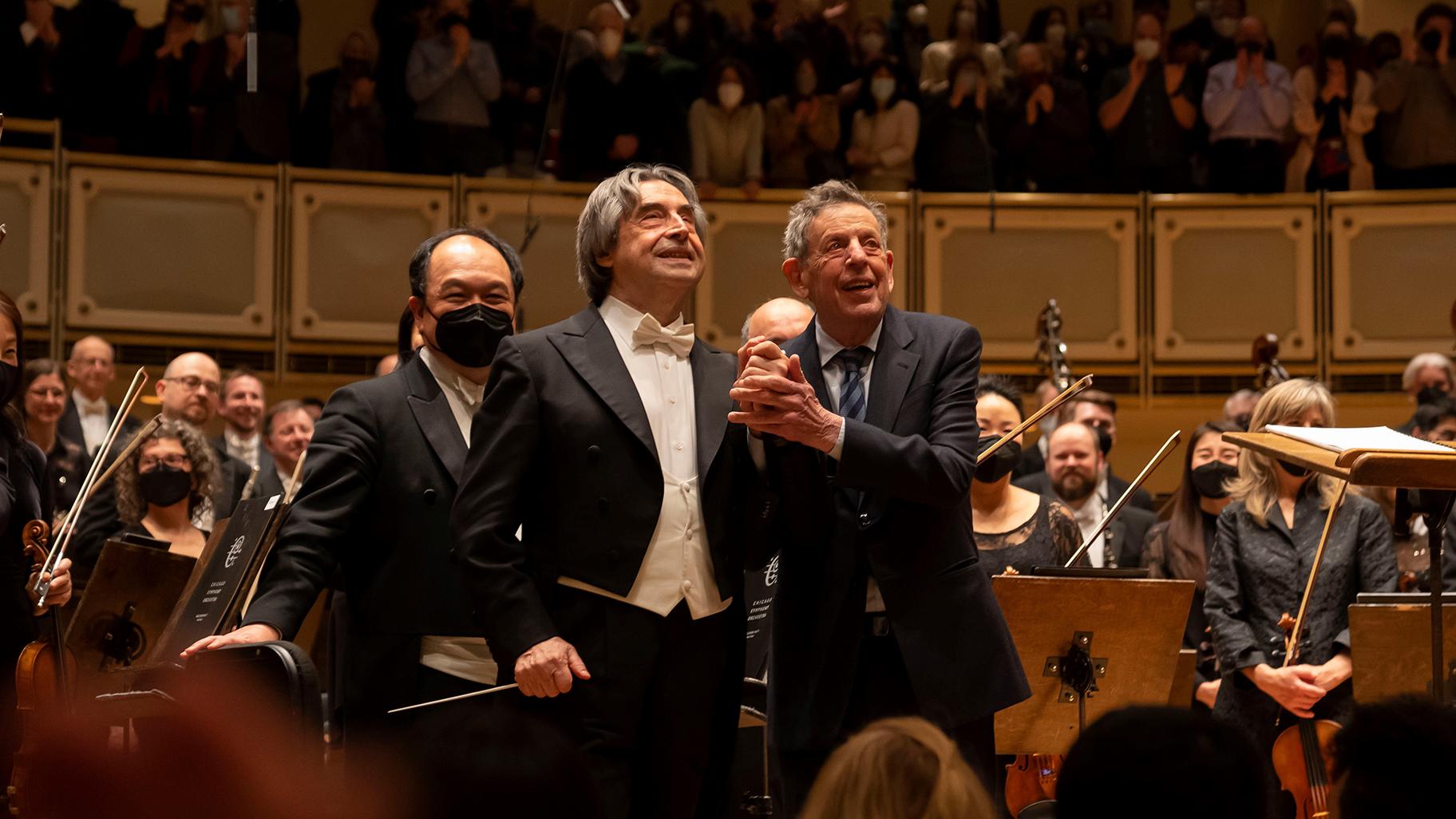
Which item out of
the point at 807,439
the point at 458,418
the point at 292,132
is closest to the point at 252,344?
the point at 292,132

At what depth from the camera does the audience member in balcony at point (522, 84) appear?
8.13 metres

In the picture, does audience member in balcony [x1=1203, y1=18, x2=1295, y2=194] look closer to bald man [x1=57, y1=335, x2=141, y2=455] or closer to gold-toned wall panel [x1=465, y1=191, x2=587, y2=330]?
gold-toned wall panel [x1=465, y1=191, x2=587, y2=330]


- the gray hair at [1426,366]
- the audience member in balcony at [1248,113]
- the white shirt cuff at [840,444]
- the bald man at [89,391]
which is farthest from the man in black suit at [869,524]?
the audience member in balcony at [1248,113]

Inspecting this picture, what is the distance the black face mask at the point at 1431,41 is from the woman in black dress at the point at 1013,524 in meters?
5.41

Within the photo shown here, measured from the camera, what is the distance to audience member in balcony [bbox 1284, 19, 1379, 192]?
8492mm

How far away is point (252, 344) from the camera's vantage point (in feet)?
26.4

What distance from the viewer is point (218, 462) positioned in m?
5.03

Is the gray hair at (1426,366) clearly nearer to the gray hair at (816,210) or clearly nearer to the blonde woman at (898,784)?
the gray hair at (816,210)

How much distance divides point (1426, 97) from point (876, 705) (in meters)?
6.91

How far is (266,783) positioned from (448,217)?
7.33 meters

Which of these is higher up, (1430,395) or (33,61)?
(33,61)

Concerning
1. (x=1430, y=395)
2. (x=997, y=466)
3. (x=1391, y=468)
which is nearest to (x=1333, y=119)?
(x=1430, y=395)

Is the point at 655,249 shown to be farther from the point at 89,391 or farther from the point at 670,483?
the point at 89,391

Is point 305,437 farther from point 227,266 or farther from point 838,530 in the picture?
point 838,530
